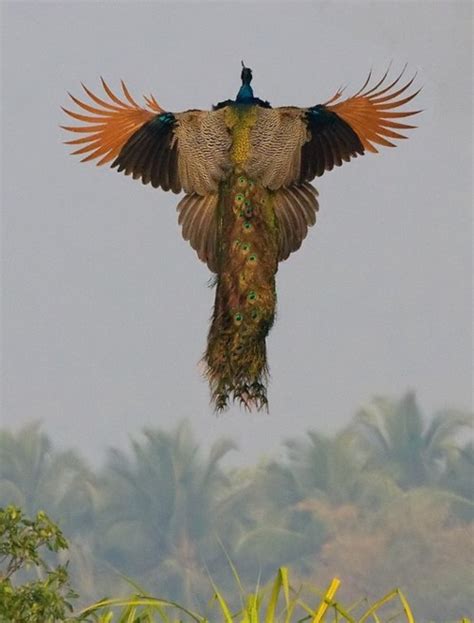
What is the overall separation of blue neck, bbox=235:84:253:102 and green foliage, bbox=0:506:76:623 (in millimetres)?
3594

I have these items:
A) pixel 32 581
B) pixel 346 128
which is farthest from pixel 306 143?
pixel 32 581

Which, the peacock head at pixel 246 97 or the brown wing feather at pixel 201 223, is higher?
the peacock head at pixel 246 97

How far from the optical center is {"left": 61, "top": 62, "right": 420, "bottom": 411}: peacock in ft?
28.1

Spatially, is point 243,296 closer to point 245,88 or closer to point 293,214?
point 293,214

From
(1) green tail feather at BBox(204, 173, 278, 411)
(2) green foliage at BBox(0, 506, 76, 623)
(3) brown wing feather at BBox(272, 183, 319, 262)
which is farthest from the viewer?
(3) brown wing feather at BBox(272, 183, 319, 262)

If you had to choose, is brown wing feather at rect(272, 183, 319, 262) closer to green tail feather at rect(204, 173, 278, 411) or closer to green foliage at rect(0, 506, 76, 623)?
green tail feather at rect(204, 173, 278, 411)

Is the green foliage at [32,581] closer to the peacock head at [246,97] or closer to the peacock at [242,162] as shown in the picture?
the peacock at [242,162]

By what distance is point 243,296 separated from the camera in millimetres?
8406

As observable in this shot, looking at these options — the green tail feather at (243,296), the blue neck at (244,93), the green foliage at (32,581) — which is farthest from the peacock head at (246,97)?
the green foliage at (32,581)

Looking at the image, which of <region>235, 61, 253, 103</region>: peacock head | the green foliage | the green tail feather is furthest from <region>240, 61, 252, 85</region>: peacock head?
the green foliage

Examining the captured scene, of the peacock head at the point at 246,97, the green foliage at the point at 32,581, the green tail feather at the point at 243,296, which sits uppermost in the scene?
the peacock head at the point at 246,97

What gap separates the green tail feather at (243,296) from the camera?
7.93 metres

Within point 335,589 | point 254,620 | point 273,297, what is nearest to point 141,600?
point 254,620

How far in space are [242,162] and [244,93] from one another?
0.55 metres
